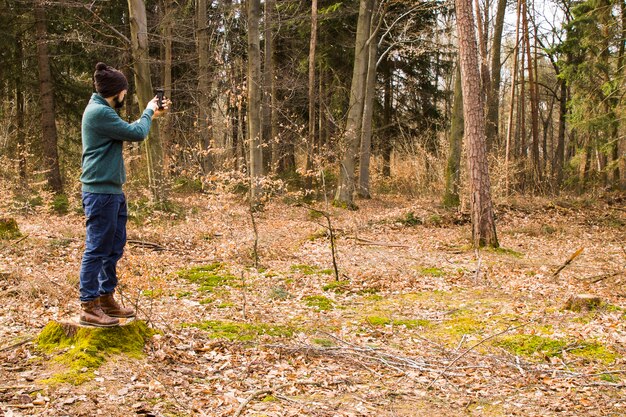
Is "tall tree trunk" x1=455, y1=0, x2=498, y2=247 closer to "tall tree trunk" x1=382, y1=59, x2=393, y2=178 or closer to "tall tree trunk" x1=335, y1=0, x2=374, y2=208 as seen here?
"tall tree trunk" x1=335, y1=0, x2=374, y2=208

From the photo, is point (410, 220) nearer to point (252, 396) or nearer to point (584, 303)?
point (584, 303)

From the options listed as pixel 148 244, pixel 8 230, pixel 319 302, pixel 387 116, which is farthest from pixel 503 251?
pixel 387 116

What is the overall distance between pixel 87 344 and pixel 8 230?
631 cm

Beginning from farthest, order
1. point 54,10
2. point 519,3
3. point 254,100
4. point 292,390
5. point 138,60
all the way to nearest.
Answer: point 519,3 < point 54,10 < point 254,100 < point 138,60 < point 292,390

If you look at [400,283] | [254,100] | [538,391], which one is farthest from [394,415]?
[254,100]

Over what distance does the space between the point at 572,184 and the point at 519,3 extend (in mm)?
7657

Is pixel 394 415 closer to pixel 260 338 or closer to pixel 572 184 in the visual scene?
pixel 260 338

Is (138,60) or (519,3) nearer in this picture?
(138,60)

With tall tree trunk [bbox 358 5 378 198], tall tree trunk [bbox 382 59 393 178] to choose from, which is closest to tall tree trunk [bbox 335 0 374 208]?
tall tree trunk [bbox 358 5 378 198]

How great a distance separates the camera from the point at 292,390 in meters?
4.49

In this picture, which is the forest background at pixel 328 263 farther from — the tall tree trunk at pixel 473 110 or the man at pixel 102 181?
the man at pixel 102 181

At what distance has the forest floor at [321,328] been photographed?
4184mm

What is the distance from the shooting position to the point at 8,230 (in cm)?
953

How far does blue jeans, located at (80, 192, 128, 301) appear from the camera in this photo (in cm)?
435
